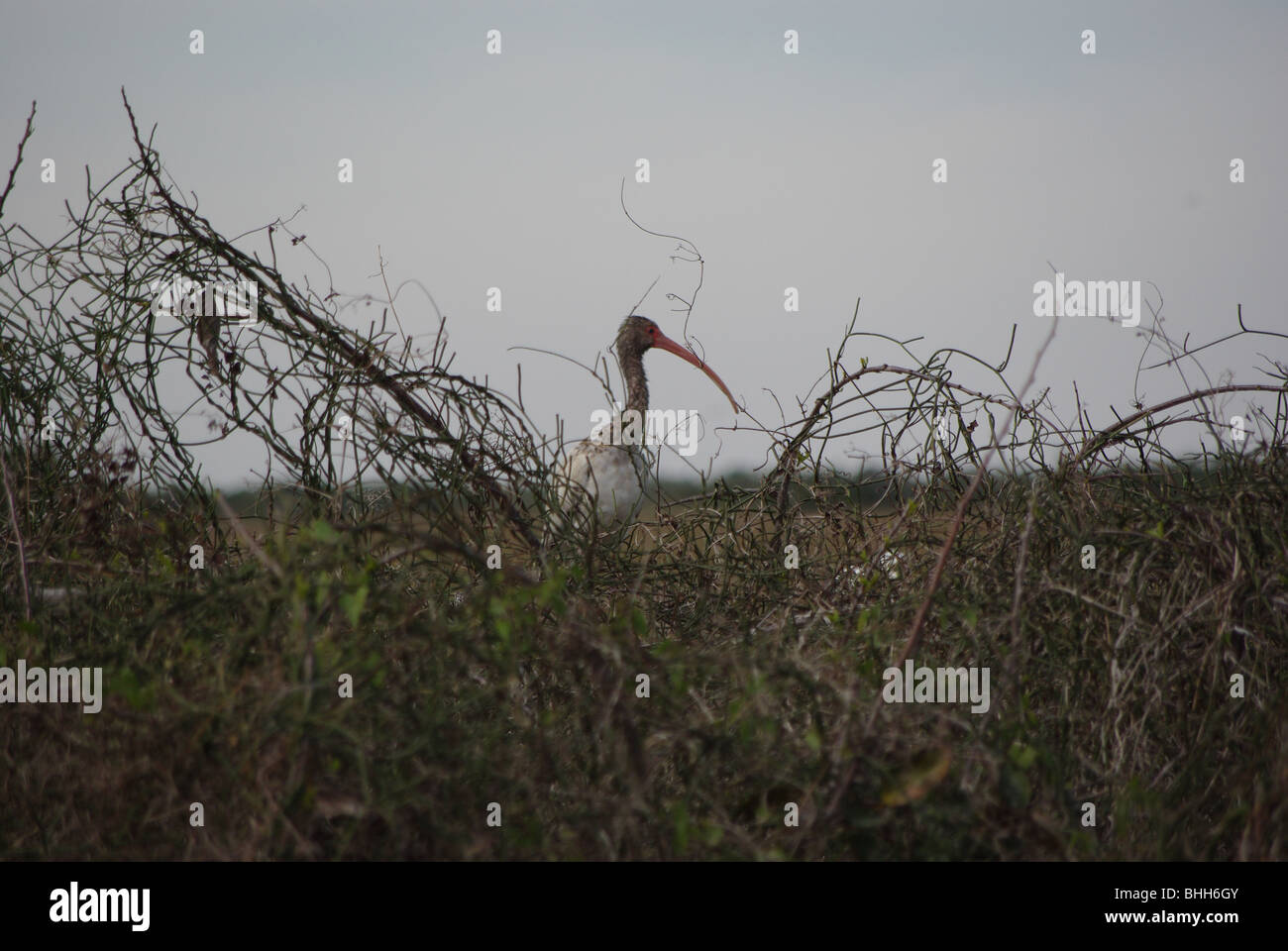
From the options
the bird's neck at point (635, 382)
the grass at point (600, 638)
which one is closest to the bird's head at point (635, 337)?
the bird's neck at point (635, 382)

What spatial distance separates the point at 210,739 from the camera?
7.38 feet

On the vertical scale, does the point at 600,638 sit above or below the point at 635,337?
below

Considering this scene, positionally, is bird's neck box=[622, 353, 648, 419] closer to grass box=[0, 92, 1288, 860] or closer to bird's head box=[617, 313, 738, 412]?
bird's head box=[617, 313, 738, 412]

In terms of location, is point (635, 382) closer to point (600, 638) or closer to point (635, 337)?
point (635, 337)

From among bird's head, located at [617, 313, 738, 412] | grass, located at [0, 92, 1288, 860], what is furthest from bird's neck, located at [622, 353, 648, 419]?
grass, located at [0, 92, 1288, 860]

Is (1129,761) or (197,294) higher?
(197,294)

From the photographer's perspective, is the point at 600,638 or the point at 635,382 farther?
the point at 635,382

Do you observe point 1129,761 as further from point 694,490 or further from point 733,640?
point 694,490

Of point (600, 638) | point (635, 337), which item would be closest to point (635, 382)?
point (635, 337)

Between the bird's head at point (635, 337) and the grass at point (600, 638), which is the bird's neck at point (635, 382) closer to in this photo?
the bird's head at point (635, 337)
